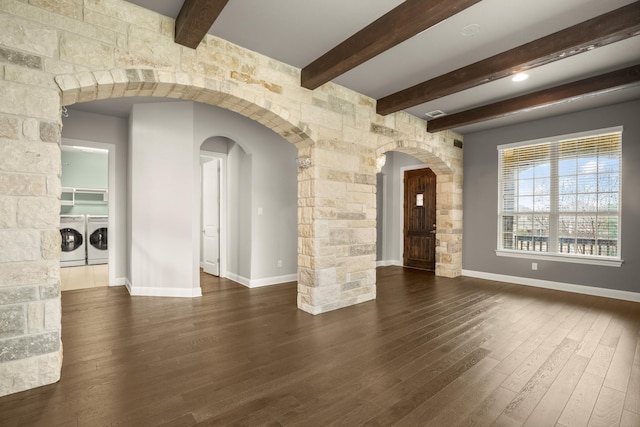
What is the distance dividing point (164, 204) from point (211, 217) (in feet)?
5.18

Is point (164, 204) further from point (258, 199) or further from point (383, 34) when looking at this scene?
point (383, 34)

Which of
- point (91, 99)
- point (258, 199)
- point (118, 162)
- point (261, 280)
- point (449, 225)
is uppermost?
point (91, 99)

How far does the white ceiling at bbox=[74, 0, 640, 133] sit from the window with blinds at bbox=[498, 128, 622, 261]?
0.90 meters

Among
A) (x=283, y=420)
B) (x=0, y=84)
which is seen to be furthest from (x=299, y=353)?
(x=0, y=84)

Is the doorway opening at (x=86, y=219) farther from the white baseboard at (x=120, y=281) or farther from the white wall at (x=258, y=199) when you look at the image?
the white wall at (x=258, y=199)

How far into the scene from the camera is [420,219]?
7043 millimetres

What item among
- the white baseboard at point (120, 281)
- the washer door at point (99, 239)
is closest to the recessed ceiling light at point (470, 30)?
the white baseboard at point (120, 281)

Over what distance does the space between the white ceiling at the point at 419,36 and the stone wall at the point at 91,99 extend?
0.28 m

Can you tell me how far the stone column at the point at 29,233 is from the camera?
1.99m

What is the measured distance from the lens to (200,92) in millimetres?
2877

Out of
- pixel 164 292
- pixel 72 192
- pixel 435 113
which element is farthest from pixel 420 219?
pixel 72 192

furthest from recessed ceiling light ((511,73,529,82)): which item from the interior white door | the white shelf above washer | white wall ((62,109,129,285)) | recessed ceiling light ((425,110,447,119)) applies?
the white shelf above washer

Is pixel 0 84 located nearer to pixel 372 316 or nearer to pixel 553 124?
pixel 372 316

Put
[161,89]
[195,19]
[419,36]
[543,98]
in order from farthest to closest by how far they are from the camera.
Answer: [543,98] < [419,36] < [161,89] < [195,19]
